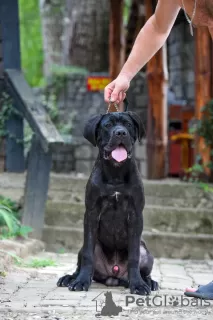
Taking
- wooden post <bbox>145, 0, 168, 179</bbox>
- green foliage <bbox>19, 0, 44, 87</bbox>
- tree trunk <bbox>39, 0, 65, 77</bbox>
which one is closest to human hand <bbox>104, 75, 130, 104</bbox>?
wooden post <bbox>145, 0, 168, 179</bbox>

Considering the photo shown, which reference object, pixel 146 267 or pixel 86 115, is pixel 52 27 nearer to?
pixel 86 115

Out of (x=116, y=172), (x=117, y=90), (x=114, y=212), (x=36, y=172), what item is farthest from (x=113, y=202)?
(x=36, y=172)

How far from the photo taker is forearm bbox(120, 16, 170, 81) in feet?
13.1

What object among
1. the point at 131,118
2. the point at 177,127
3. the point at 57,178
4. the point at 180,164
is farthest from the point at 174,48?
the point at 131,118

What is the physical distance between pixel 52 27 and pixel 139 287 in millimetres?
16174

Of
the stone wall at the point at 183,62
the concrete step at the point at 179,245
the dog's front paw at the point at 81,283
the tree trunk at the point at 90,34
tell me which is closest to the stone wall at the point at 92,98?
the stone wall at the point at 183,62

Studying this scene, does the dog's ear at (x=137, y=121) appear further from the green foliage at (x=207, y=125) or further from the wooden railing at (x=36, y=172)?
the green foliage at (x=207, y=125)

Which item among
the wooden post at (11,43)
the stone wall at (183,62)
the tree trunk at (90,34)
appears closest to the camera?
the wooden post at (11,43)

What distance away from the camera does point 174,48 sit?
1348cm

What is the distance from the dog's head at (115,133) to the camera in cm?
381

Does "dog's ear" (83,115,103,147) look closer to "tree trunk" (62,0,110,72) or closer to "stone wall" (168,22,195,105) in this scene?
"stone wall" (168,22,195,105)

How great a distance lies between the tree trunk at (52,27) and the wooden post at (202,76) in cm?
1055

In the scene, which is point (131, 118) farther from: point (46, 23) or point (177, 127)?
point (46, 23)

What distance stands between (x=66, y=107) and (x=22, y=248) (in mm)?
7966
